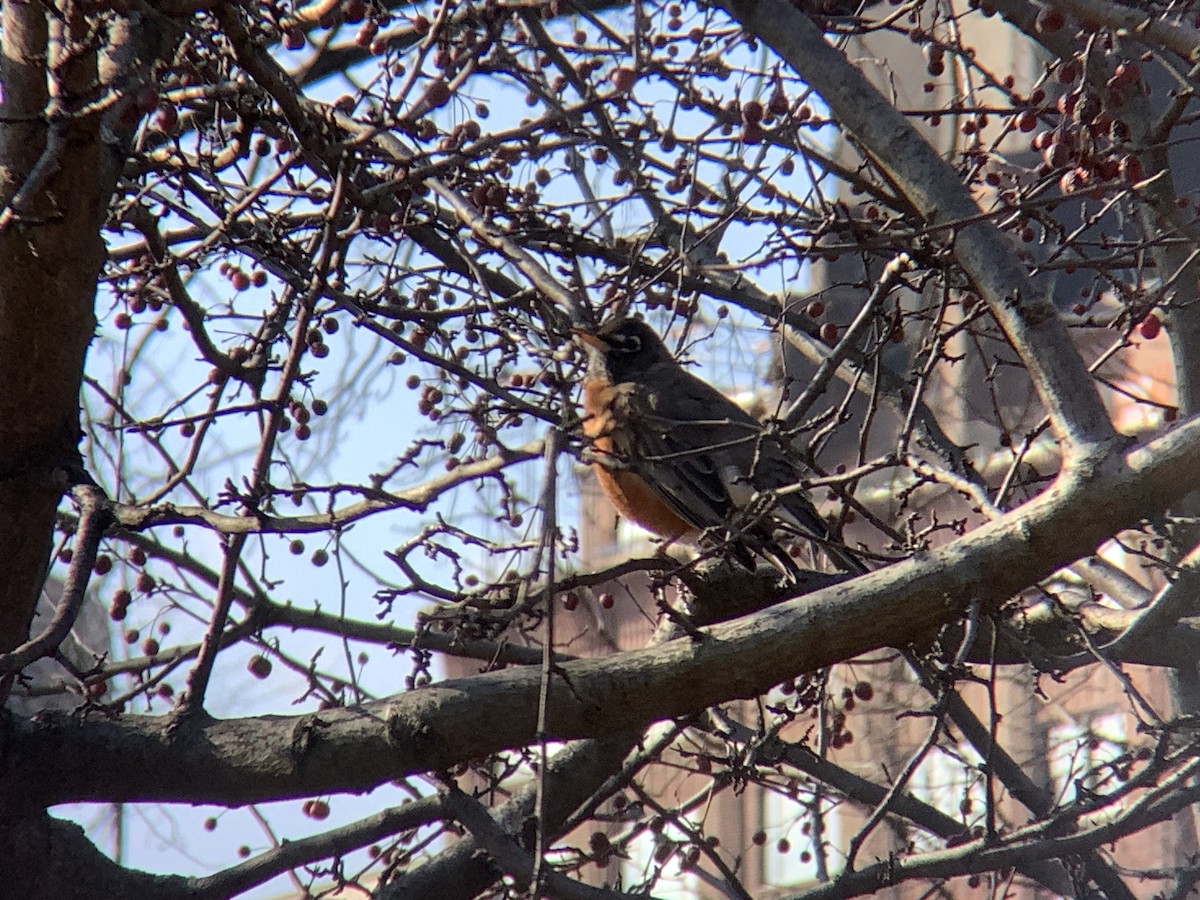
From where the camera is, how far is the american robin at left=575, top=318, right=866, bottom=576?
464 centimetres

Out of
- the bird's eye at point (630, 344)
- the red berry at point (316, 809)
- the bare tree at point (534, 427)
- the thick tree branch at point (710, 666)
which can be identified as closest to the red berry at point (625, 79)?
the bare tree at point (534, 427)

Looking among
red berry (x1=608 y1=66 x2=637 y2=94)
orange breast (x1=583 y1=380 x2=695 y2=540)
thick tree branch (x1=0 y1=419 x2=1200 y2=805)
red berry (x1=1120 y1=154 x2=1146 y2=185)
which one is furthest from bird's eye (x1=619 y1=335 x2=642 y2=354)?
thick tree branch (x1=0 y1=419 x2=1200 y2=805)

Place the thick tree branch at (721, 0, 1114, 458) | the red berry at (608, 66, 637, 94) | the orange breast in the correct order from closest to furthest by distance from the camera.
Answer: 1. the thick tree branch at (721, 0, 1114, 458)
2. the red berry at (608, 66, 637, 94)
3. the orange breast

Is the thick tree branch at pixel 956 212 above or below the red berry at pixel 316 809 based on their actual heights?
A: above

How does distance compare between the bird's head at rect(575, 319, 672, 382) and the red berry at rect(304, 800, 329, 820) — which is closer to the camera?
the red berry at rect(304, 800, 329, 820)

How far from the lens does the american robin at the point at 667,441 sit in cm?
464

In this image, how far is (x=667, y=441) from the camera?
5230 millimetres

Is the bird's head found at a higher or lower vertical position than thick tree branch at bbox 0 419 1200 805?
higher

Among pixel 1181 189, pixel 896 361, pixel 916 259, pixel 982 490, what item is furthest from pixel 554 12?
pixel 896 361

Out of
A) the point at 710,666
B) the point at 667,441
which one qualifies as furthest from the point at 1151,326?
the point at 710,666

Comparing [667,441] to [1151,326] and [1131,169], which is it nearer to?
[1151,326]

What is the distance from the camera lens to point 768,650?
8.59 ft

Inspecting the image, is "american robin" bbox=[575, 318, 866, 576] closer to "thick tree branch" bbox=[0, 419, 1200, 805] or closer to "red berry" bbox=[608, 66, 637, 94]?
"red berry" bbox=[608, 66, 637, 94]

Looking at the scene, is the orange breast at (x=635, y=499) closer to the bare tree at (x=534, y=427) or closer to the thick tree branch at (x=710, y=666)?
the bare tree at (x=534, y=427)
